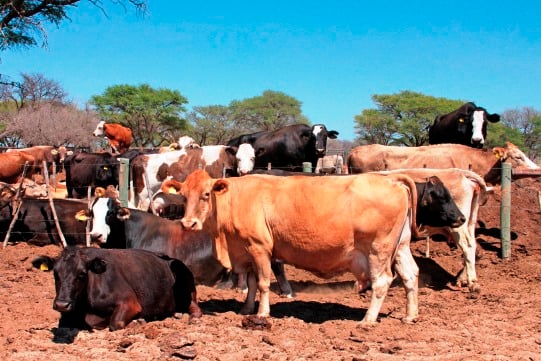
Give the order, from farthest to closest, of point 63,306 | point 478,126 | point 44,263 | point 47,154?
point 47,154 → point 478,126 → point 44,263 → point 63,306

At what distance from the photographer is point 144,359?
206 inches

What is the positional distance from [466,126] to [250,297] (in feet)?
29.1

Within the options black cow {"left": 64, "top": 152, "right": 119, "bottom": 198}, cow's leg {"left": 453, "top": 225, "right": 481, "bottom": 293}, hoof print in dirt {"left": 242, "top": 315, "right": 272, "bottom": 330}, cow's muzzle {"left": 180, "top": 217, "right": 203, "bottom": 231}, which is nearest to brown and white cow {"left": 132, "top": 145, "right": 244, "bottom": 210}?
black cow {"left": 64, "top": 152, "right": 119, "bottom": 198}

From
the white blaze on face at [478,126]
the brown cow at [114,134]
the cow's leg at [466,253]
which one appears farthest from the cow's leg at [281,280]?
the brown cow at [114,134]

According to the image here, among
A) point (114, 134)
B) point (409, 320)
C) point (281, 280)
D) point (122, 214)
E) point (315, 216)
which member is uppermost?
point (114, 134)

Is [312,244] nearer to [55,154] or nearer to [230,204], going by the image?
[230,204]

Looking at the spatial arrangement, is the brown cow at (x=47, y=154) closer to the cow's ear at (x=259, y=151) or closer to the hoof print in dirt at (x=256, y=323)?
the cow's ear at (x=259, y=151)

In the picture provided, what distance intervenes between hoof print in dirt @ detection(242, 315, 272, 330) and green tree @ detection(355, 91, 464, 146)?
3769 centimetres

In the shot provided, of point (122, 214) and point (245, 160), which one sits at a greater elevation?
point (245, 160)

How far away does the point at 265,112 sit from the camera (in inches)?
2002

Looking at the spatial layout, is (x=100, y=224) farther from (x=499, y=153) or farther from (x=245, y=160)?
(x=499, y=153)

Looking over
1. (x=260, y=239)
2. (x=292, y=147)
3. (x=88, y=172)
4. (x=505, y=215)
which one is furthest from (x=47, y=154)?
(x=260, y=239)

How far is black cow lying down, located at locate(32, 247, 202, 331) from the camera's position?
6047 mm

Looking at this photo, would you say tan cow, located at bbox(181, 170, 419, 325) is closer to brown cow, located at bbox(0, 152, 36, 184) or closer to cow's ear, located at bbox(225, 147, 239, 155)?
cow's ear, located at bbox(225, 147, 239, 155)
